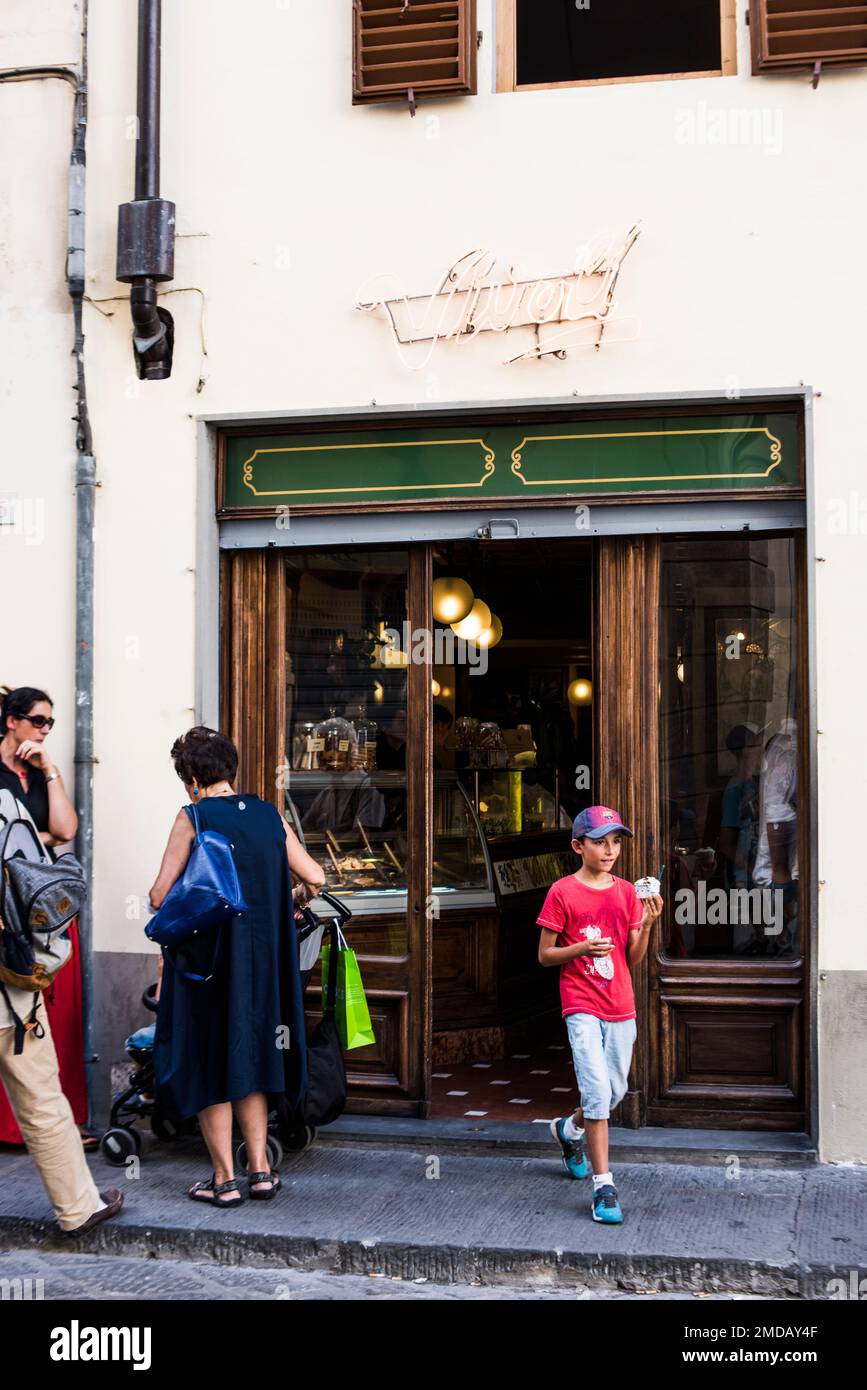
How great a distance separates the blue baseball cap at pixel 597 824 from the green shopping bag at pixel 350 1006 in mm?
1353

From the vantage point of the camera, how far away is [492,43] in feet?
23.9

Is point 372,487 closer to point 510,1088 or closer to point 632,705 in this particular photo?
point 632,705

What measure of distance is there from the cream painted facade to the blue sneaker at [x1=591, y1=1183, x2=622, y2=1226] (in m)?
1.23

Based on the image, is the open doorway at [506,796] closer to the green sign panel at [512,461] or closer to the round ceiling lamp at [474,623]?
the round ceiling lamp at [474,623]

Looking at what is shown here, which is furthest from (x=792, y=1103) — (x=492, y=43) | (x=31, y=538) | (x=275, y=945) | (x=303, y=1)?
(x=303, y=1)

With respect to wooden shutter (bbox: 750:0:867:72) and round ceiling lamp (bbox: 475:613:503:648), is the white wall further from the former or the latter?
wooden shutter (bbox: 750:0:867:72)

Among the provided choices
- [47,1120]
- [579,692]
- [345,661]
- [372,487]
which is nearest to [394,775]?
[345,661]

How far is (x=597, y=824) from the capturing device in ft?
19.8

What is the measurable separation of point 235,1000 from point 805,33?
16.6ft

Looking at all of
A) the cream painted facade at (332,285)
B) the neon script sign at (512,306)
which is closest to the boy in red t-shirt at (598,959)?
the cream painted facade at (332,285)

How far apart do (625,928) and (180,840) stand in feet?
6.17

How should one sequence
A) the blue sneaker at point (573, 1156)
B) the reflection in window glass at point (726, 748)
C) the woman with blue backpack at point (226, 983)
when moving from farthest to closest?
the reflection in window glass at point (726, 748), the blue sneaker at point (573, 1156), the woman with blue backpack at point (226, 983)

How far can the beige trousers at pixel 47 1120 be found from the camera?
5.66 m

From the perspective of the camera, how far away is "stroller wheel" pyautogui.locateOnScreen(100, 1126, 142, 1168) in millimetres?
6828
